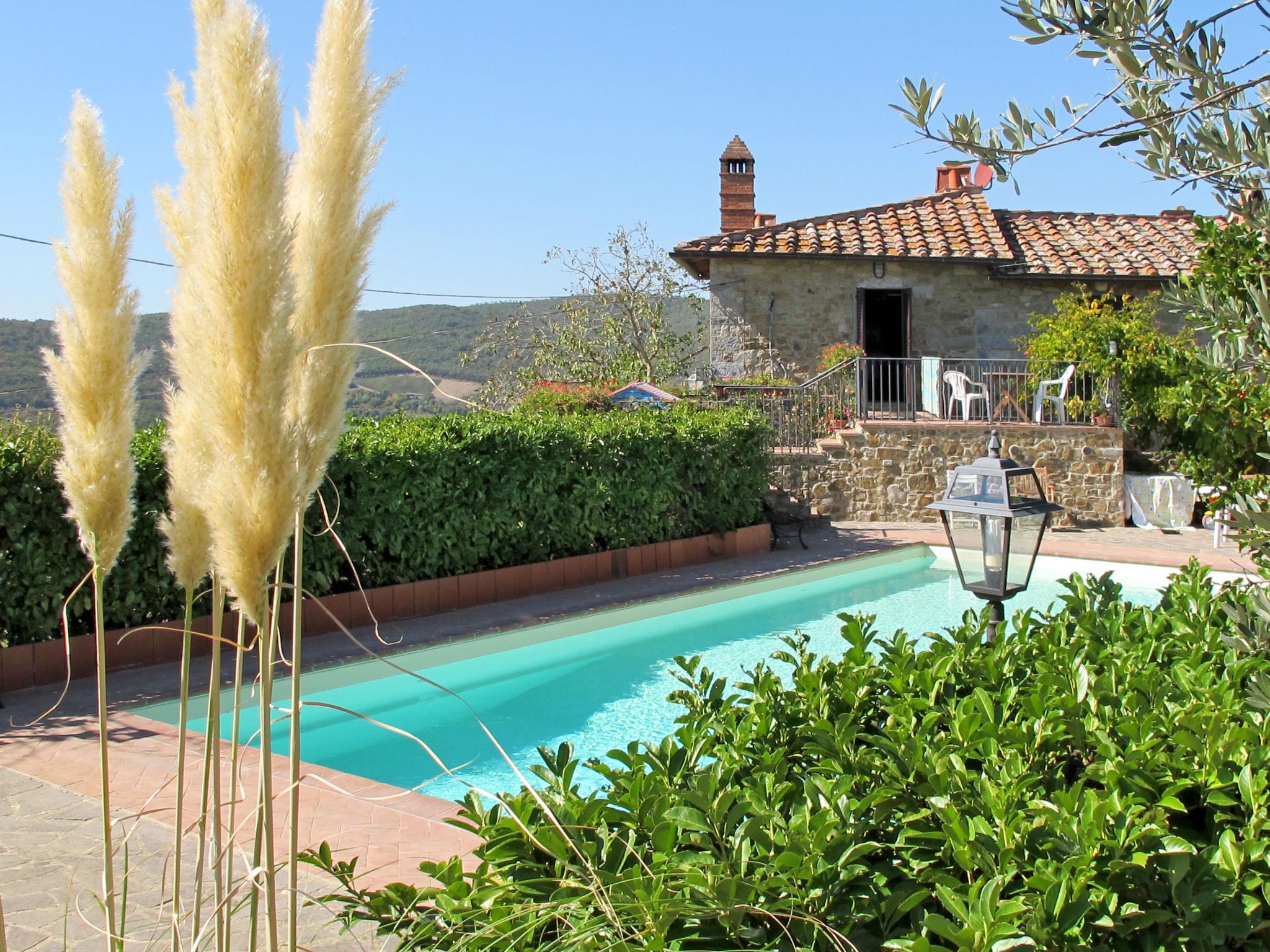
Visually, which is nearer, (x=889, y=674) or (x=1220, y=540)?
(x=889, y=674)

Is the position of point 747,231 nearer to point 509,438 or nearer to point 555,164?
point 555,164

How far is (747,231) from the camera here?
18.4 m

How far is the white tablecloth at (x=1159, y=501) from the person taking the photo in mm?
13633

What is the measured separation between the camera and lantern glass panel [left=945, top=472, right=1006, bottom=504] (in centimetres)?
427

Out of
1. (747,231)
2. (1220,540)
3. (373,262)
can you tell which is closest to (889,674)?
(373,262)

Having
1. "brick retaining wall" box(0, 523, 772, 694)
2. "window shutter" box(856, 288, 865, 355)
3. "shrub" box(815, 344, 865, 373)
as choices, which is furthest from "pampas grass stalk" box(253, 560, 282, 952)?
"window shutter" box(856, 288, 865, 355)

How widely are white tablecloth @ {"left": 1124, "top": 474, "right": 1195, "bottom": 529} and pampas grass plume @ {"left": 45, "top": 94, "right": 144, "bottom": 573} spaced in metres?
14.0

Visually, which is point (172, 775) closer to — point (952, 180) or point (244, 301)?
point (244, 301)

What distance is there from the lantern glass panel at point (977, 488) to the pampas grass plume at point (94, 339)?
333 centimetres

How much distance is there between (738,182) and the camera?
19922mm

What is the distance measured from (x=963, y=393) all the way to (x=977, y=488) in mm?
10644

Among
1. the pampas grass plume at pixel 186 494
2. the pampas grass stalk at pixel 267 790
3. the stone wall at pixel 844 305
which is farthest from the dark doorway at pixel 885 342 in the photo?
→ the pampas grass stalk at pixel 267 790

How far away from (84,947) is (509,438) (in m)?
6.63

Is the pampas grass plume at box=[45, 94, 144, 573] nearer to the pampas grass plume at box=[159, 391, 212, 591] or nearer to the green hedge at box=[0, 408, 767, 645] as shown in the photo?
the pampas grass plume at box=[159, 391, 212, 591]
